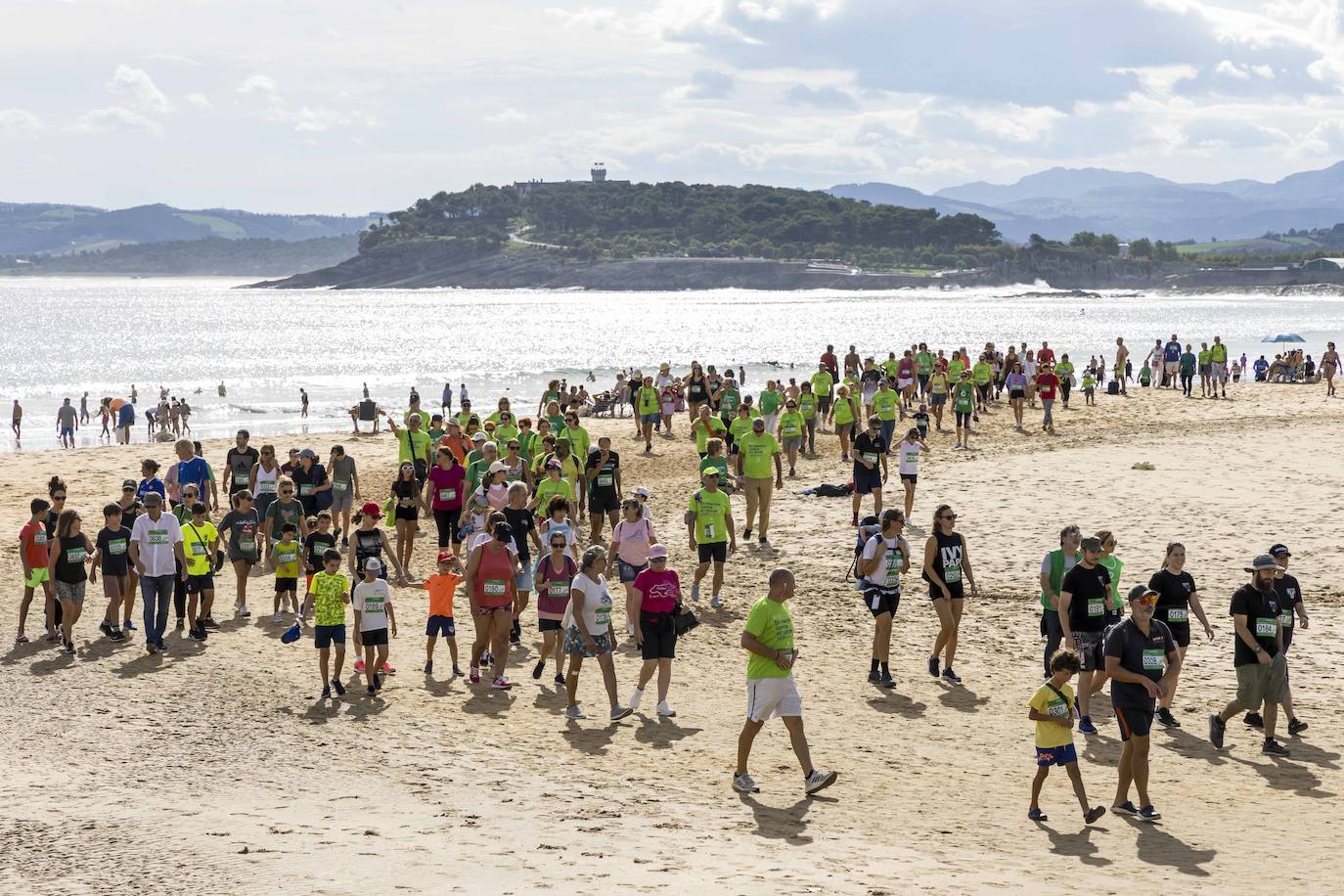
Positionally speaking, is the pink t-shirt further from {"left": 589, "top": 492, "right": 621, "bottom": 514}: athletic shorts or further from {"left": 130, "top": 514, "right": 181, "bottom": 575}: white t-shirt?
{"left": 589, "top": 492, "right": 621, "bottom": 514}: athletic shorts

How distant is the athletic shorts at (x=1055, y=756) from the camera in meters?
7.56

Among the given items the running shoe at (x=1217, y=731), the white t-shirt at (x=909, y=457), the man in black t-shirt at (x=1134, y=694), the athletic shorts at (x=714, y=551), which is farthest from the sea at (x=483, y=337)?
the man in black t-shirt at (x=1134, y=694)

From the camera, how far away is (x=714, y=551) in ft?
40.8

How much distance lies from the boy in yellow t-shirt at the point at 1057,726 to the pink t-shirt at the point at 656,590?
9.10 feet

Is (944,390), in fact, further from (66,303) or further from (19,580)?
(66,303)

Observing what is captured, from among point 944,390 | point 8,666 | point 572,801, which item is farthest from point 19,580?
point 944,390

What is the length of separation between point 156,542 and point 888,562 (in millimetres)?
6335

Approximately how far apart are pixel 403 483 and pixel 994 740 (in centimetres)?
719

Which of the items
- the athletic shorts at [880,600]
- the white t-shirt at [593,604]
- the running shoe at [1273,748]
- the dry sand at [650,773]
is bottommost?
the dry sand at [650,773]

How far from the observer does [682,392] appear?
91.9ft

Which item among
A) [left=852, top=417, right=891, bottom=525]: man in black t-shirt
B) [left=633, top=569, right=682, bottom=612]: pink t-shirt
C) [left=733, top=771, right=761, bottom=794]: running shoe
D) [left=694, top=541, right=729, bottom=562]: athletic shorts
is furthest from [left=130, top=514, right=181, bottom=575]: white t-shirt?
[left=852, top=417, right=891, bottom=525]: man in black t-shirt

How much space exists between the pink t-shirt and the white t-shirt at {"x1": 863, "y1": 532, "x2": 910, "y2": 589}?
183 centimetres

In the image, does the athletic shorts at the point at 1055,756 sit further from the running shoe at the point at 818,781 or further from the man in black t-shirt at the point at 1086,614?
the man in black t-shirt at the point at 1086,614

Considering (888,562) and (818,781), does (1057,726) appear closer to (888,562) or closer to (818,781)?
(818,781)
